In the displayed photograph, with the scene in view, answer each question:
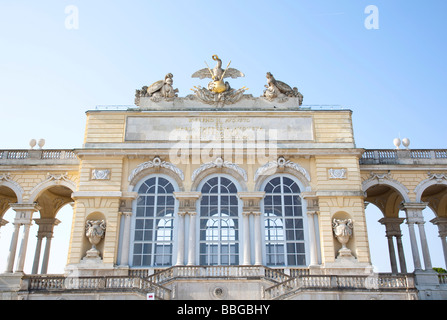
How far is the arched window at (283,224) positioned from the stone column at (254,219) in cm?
55

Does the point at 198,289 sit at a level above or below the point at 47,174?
below

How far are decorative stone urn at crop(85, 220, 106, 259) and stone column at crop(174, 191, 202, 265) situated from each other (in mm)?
3815

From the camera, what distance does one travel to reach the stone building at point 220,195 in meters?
21.3


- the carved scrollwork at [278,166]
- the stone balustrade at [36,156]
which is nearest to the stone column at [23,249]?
the stone balustrade at [36,156]

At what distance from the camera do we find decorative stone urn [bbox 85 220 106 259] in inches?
899

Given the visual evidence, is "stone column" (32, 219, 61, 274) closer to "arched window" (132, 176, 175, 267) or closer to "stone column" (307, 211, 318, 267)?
"arched window" (132, 176, 175, 267)

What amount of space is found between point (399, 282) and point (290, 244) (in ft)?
17.5

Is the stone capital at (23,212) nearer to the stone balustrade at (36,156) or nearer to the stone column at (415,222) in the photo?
the stone balustrade at (36,156)

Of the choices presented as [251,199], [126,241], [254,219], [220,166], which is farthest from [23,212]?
[254,219]

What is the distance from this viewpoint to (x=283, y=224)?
24078 millimetres

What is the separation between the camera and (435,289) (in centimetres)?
2314
